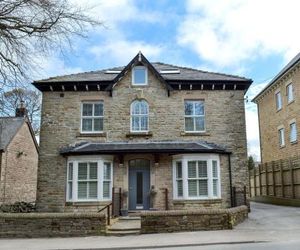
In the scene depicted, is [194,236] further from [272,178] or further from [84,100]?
[272,178]

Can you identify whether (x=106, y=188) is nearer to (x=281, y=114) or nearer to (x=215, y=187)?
(x=215, y=187)

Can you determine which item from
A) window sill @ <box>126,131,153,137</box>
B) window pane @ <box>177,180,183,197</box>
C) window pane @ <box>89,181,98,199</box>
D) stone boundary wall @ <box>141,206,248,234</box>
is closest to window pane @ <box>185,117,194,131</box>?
window sill @ <box>126,131,153,137</box>

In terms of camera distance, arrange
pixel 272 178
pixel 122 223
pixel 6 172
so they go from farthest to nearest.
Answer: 1. pixel 272 178
2. pixel 6 172
3. pixel 122 223

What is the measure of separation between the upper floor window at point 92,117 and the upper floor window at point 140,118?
5.77 feet

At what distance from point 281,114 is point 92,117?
15363 millimetres

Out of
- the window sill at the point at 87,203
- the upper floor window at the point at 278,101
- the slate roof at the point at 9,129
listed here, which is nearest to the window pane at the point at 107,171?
the window sill at the point at 87,203

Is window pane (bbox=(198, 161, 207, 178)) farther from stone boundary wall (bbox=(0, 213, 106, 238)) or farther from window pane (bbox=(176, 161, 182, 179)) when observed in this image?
stone boundary wall (bbox=(0, 213, 106, 238))

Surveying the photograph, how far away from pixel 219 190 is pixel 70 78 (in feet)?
33.5

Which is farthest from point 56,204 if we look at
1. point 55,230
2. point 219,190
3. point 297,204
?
point 297,204

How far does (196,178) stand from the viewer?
68.2 feet

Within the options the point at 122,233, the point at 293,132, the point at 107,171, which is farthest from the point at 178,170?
the point at 293,132

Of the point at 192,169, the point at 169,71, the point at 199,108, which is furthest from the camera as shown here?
the point at 169,71

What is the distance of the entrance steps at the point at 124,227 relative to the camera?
15.4 metres

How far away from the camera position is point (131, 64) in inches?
890
